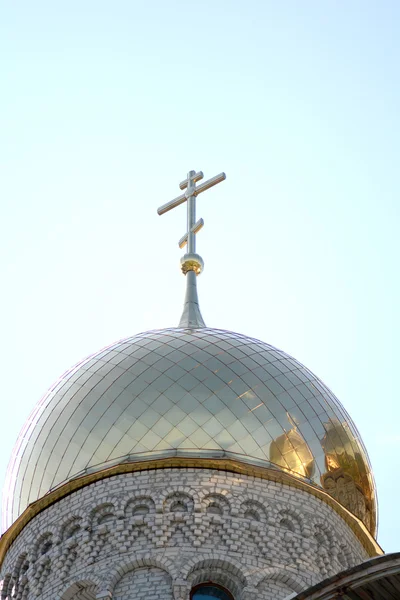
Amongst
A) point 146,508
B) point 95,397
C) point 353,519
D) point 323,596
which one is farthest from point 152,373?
point 323,596

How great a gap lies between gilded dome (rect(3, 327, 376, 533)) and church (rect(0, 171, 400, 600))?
2 cm

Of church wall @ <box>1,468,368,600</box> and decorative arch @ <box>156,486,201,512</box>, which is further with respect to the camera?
decorative arch @ <box>156,486,201,512</box>

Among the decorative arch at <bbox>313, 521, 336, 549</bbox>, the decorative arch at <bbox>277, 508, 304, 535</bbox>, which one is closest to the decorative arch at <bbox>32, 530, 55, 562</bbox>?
the decorative arch at <bbox>277, 508, 304, 535</bbox>

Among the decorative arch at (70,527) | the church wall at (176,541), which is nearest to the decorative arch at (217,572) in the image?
the church wall at (176,541)

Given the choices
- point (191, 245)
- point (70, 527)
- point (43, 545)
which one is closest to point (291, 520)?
point (70, 527)

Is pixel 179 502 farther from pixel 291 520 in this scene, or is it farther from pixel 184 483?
pixel 291 520

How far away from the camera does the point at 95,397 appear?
15375mm

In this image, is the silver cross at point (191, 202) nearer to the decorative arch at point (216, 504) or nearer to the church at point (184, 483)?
the church at point (184, 483)

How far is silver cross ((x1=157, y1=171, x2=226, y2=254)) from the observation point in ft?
63.0

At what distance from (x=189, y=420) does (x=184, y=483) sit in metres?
0.78

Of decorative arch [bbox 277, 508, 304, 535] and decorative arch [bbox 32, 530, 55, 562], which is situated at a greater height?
Result: decorative arch [bbox 277, 508, 304, 535]

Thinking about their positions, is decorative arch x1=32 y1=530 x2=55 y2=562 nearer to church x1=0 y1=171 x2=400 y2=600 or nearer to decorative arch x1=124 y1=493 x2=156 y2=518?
church x1=0 y1=171 x2=400 y2=600

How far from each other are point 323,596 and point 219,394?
5.75m

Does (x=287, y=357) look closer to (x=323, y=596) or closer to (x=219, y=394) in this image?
(x=219, y=394)
